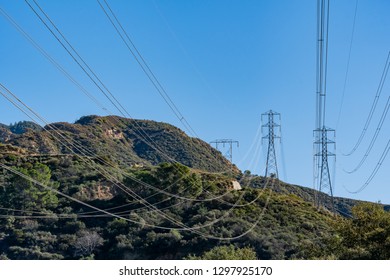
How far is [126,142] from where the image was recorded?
8806cm

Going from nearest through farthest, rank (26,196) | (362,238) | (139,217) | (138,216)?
1. (362,238)
2. (139,217)
3. (138,216)
4. (26,196)

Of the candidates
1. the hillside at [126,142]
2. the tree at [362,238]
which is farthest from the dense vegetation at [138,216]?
the hillside at [126,142]

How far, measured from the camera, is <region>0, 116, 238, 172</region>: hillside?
6638cm

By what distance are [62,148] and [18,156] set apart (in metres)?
16.3

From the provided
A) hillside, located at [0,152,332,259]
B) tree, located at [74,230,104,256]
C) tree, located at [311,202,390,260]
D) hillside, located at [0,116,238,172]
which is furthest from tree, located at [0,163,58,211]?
tree, located at [311,202,390,260]

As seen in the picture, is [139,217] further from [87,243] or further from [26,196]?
[26,196]

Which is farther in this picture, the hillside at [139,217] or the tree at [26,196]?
the tree at [26,196]

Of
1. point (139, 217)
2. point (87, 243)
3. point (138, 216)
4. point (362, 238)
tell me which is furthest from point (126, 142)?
point (362, 238)

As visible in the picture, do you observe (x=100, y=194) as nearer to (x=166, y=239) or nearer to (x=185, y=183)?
(x=185, y=183)

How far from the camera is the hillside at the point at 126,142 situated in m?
66.4

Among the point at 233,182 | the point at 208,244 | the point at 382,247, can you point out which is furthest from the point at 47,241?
the point at 382,247

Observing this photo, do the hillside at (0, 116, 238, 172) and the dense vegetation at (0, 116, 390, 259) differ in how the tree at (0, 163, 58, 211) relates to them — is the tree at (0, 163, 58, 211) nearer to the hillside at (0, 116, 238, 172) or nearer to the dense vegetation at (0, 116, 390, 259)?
the dense vegetation at (0, 116, 390, 259)

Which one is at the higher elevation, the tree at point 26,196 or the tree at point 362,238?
the tree at point 26,196

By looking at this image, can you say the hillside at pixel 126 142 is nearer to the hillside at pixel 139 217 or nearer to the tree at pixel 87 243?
→ the hillside at pixel 139 217
